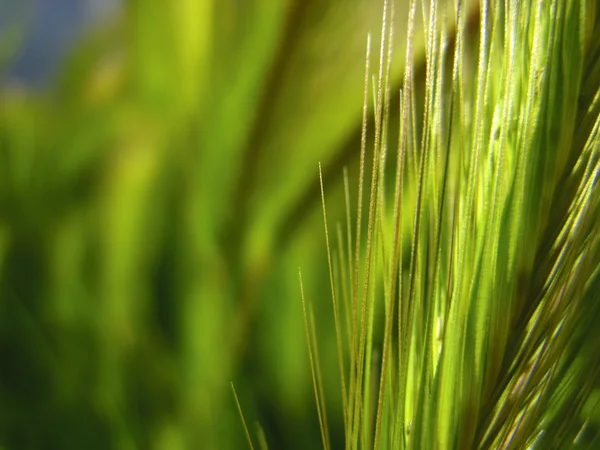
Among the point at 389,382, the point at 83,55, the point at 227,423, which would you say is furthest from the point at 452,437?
the point at 83,55

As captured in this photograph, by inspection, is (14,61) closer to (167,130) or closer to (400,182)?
(167,130)

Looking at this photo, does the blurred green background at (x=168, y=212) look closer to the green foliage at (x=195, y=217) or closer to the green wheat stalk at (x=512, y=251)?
the green foliage at (x=195, y=217)

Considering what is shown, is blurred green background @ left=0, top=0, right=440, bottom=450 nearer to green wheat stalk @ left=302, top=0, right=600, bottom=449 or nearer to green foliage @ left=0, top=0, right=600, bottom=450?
green foliage @ left=0, top=0, right=600, bottom=450

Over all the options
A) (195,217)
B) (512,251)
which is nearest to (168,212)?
(195,217)

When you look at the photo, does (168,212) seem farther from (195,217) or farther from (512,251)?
(512,251)

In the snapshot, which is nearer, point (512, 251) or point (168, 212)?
point (512, 251)

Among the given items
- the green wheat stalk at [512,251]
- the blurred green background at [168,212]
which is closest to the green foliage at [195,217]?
the blurred green background at [168,212]

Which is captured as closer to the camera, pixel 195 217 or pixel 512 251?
pixel 512 251

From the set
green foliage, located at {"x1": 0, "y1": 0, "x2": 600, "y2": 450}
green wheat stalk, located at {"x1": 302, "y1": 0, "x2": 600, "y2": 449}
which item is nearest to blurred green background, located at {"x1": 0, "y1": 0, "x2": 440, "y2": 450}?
green foliage, located at {"x1": 0, "y1": 0, "x2": 600, "y2": 450}
